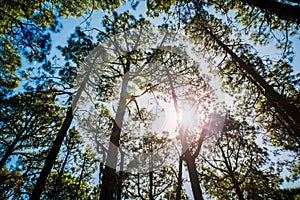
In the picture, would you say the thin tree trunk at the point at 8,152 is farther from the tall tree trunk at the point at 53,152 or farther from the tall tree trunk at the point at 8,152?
the tall tree trunk at the point at 53,152

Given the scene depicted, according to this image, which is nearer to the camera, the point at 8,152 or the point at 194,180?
the point at 194,180

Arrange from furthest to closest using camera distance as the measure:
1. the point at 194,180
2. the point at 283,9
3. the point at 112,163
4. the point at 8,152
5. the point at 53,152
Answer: the point at 8,152 < the point at 53,152 < the point at 112,163 < the point at 194,180 < the point at 283,9

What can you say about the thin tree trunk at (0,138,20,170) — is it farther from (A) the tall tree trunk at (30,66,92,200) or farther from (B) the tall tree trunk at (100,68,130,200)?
(B) the tall tree trunk at (100,68,130,200)

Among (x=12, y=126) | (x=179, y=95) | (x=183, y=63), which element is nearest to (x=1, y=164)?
(x=12, y=126)

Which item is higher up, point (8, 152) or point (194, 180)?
point (8, 152)

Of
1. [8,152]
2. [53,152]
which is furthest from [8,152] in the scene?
[53,152]

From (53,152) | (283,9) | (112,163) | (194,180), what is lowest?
(194,180)

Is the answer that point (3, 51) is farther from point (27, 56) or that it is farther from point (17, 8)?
point (17, 8)

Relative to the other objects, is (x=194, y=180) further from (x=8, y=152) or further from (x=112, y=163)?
(x=8, y=152)

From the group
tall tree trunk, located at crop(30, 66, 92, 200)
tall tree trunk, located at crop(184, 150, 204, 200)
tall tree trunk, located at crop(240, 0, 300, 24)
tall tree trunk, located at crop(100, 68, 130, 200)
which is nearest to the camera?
tall tree trunk, located at crop(240, 0, 300, 24)

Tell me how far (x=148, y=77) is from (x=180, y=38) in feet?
10.0

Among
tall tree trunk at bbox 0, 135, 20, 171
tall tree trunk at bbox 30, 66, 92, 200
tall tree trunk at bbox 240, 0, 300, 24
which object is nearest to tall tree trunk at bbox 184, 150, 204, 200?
tall tree trunk at bbox 240, 0, 300, 24

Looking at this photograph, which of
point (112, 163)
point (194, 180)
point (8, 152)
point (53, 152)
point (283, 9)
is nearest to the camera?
point (283, 9)

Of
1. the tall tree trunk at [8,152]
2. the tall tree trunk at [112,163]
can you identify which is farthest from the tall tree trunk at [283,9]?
the tall tree trunk at [8,152]
